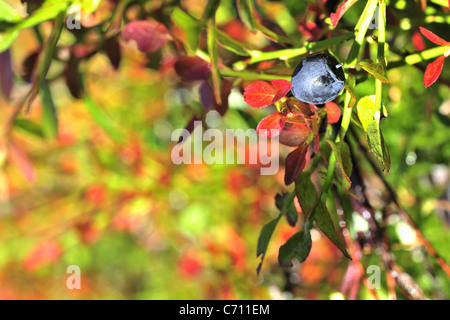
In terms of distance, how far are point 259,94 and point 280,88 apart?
0.02m

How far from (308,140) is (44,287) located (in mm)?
1388

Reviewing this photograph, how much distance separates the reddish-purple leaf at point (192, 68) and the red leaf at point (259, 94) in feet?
0.42

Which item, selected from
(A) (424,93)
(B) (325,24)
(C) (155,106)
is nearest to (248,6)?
(B) (325,24)

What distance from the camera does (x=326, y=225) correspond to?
0.34 m

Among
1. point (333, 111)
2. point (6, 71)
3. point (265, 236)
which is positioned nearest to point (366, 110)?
point (333, 111)

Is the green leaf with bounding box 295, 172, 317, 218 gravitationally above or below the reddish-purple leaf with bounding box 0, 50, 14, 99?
below

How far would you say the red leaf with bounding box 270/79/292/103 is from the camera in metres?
0.32

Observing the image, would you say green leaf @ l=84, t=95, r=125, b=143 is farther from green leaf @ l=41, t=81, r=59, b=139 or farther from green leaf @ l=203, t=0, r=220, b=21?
green leaf @ l=203, t=0, r=220, b=21

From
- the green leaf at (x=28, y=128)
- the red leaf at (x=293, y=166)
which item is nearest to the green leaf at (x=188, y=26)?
the red leaf at (x=293, y=166)

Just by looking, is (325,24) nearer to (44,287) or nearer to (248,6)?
(248,6)

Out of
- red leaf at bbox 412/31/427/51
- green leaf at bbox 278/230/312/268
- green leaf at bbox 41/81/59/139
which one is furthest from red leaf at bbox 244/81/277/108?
green leaf at bbox 41/81/59/139

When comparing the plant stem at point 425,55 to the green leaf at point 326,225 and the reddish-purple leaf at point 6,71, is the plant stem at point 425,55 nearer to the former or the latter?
the green leaf at point 326,225

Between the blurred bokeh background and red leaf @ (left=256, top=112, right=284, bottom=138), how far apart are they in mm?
48

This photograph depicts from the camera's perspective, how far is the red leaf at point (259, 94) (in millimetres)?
332
